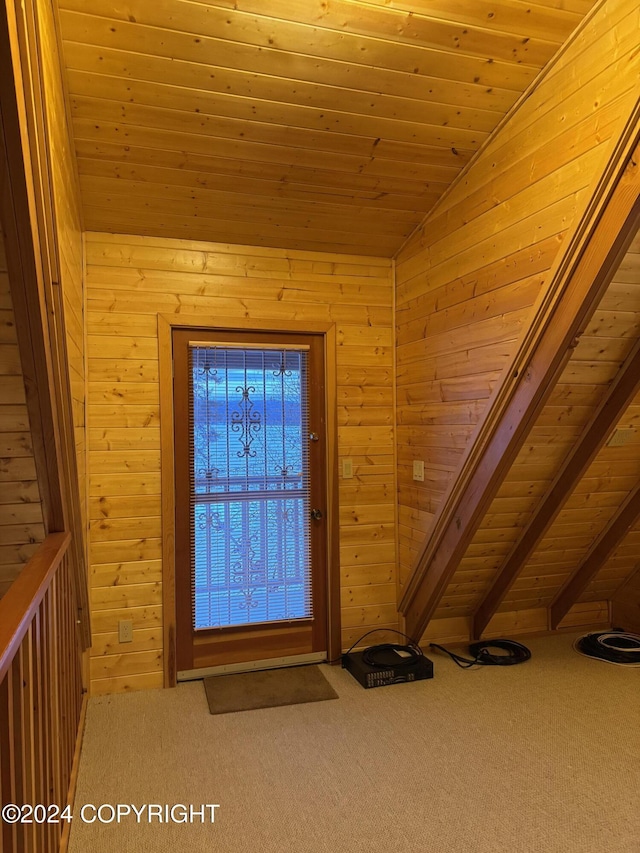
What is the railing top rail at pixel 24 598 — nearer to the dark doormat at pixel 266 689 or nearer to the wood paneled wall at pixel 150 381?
the wood paneled wall at pixel 150 381

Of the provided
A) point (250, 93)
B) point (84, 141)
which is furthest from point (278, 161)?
point (84, 141)

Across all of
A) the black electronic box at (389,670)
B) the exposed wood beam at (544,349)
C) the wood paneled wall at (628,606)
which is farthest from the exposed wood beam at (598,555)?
the black electronic box at (389,670)

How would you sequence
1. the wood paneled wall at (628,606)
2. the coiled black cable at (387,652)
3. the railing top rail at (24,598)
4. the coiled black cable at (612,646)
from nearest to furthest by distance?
the railing top rail at (24,598) < the coiled black cable at (387,652) < the coiled black cable at (612,646) < the wood paneled wall at (628,606)

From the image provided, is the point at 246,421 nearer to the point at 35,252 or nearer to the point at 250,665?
the point at 250,665

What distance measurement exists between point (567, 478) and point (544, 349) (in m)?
0.91

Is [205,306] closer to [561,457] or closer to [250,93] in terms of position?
[250,93]

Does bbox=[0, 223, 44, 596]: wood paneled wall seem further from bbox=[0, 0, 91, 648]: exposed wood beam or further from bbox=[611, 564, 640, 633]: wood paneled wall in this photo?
bbox=[611, 564, 640, 633]: wood paneled wall

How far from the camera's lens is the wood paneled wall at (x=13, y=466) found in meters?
1.62

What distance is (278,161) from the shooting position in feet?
8.61

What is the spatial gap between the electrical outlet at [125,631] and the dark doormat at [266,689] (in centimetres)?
48

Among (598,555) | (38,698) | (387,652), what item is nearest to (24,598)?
(38,698)

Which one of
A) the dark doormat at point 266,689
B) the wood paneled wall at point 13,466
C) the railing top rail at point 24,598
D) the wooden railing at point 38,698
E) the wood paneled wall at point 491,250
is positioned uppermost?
the wood paneled wall at point 491,250

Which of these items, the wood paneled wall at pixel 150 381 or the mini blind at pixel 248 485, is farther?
the mini blind at pixel 248 485

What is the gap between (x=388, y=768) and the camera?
2.31 meters
